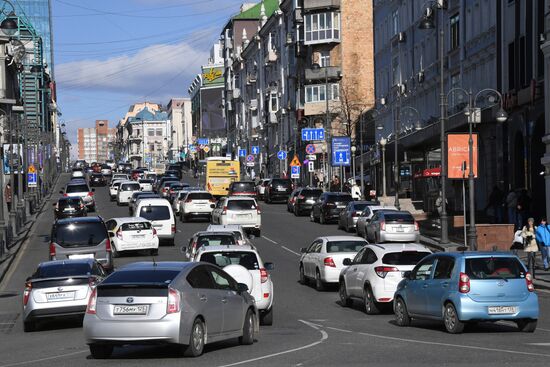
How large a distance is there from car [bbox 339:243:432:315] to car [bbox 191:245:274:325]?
2.95 metres

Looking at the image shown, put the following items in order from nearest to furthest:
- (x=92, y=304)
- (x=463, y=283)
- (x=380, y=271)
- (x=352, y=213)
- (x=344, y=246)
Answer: (x=92, y=304) → (x=463, y=283) → (x=380, y=271) → (x=344, y=246) → (x=352, y=213)

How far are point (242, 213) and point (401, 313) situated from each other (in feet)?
90.7

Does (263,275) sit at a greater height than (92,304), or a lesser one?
lesser

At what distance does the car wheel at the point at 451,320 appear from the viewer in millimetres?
18688

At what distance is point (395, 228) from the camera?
139ft

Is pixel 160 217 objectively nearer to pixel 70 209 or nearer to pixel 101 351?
pixel 70 209

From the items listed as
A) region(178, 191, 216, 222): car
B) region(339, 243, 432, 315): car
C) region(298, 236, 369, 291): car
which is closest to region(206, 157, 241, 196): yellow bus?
region(178, 191, 216, 222): car

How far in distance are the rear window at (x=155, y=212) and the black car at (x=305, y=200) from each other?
60.6 feet

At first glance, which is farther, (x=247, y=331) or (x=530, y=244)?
(x=530, y=244)

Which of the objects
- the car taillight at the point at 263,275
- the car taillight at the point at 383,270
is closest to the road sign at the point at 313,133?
the car taillight at the point at 383,270

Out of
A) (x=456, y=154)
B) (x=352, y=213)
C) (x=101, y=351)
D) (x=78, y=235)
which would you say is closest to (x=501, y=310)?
(x=101, y=351)

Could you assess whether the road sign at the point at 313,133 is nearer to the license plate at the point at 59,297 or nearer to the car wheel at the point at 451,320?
the license plate at the point at 59,297

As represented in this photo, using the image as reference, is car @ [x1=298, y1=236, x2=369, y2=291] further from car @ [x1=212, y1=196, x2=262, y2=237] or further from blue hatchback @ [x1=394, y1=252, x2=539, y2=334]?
car @ [x1=212, y1=196, x2=262, y2=237]

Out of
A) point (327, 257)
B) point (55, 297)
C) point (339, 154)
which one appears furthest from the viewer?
point (339, 154)
